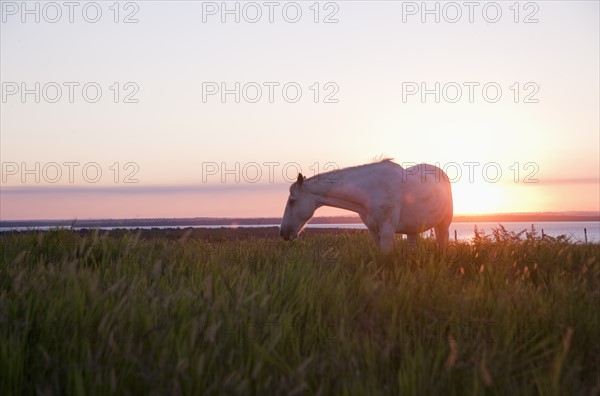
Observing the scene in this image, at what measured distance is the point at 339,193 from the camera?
39.2 feet

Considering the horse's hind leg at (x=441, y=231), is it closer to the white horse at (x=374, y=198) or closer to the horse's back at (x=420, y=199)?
the horse's back at (x=420, y=199)

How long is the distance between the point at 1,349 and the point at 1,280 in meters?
2.94

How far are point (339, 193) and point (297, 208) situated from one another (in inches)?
38.9

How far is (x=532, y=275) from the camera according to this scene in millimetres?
7762

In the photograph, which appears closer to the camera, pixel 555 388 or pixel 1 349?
pixel 555 388

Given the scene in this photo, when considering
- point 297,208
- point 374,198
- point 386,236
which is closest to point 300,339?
point 386,236

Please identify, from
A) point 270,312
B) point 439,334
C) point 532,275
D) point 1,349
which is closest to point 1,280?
point 1,349

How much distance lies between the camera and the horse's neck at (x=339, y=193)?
38.7ft

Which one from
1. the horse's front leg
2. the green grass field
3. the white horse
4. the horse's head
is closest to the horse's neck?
the white horse

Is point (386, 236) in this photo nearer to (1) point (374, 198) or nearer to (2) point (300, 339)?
(1) point (374, 198)

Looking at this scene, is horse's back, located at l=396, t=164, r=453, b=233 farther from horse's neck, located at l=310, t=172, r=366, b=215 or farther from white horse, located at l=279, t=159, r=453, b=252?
horse's neck, located at l=310, t=172, r=366, b=215

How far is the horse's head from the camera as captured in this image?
40.0 feet

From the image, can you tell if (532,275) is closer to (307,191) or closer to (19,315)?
(307,191)

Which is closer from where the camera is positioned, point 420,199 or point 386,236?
point 386,236
